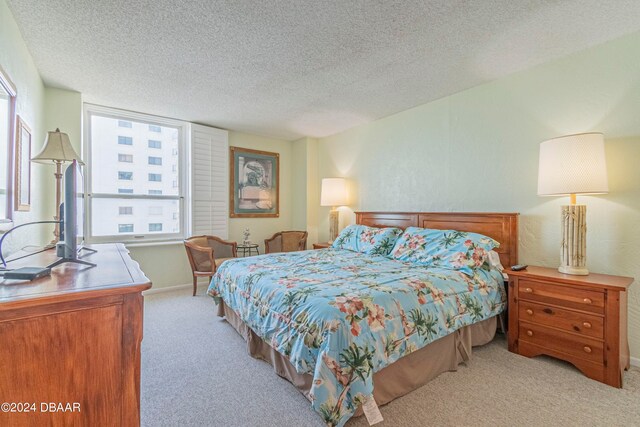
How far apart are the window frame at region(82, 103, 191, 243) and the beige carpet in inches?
80.8

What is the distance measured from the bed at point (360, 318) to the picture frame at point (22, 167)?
5.22 ft

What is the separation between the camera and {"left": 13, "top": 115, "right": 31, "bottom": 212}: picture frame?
1995mm

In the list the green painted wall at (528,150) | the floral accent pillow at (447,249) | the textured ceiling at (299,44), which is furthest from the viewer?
the floral accent pillow at (447,249)

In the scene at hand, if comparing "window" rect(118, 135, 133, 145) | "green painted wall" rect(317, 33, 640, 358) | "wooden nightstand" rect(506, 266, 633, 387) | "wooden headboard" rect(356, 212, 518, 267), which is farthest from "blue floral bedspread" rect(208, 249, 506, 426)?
"window" rect(118, 135, 133, 145)

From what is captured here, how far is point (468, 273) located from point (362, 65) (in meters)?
2.04

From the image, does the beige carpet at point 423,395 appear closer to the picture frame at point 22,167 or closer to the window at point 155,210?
the picture frame at point 22,167

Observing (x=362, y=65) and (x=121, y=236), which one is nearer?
(x=362, y=65)

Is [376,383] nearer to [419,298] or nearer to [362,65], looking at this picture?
[419,298]

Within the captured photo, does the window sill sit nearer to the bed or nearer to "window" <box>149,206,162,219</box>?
"window" <box>149,206,162,219</box>

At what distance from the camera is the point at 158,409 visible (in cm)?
178

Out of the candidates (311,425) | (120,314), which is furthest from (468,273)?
(120,314)

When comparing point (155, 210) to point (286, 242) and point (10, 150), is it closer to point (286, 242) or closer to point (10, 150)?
point (286, 242)

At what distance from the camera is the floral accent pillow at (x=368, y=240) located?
3371mm

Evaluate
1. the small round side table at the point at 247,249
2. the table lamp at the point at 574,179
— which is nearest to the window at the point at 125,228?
the small round side table at the point at 247,249
